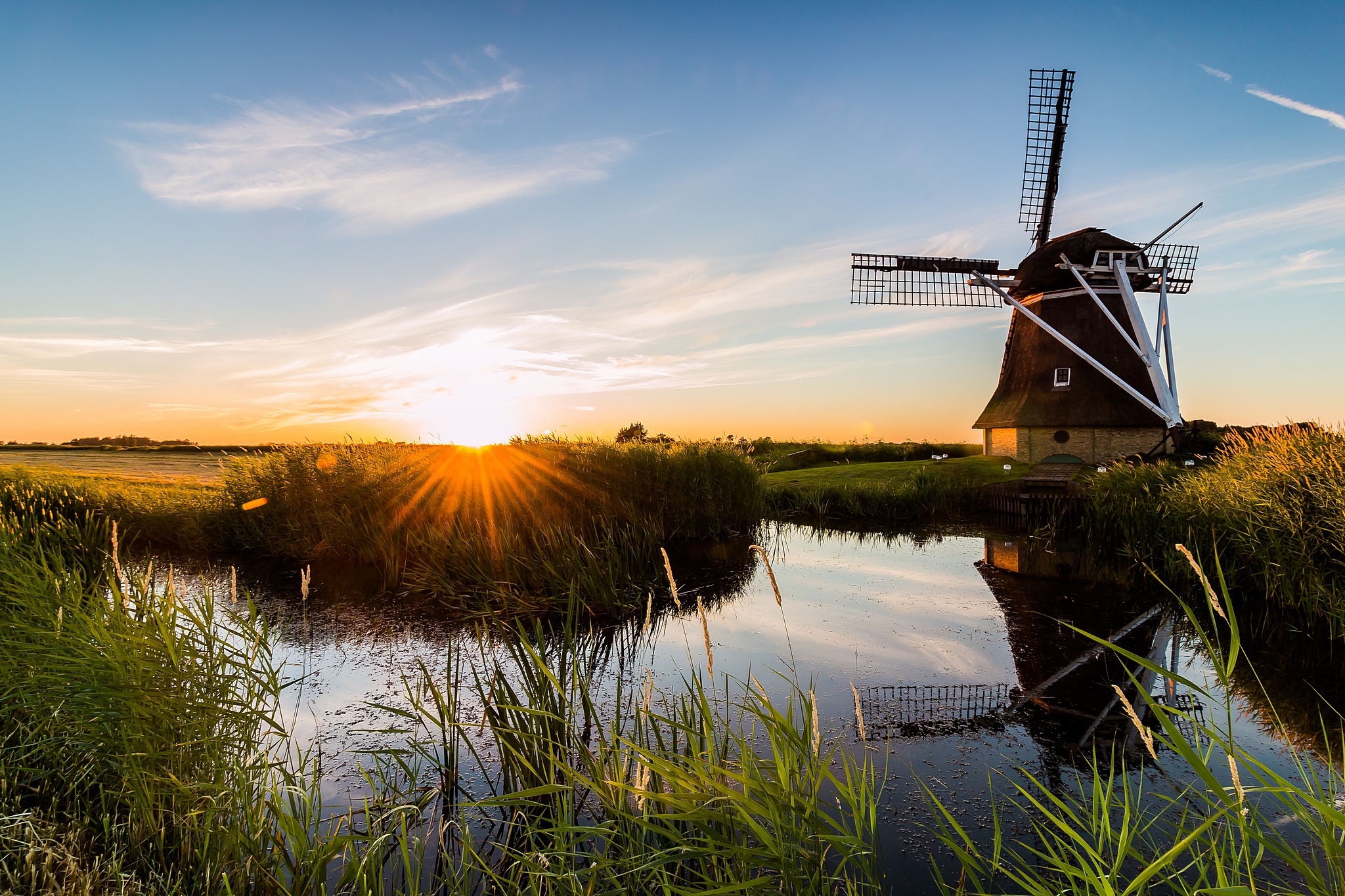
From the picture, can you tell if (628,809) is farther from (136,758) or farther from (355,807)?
(136,758)

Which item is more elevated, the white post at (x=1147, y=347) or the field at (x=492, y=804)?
the white post at (x=1147, y=347)

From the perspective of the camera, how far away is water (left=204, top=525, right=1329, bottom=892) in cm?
491

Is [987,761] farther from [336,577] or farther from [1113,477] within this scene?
[1113,477]

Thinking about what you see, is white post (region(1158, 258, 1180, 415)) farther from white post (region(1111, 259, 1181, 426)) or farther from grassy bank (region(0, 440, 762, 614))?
grassy bank (region(0, 440, 762, 614))

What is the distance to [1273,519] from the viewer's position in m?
8.21

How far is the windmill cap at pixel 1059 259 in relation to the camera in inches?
906

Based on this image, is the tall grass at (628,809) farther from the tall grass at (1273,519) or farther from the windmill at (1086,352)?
the windmill at (1086,352)

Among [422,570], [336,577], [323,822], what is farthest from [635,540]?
[323,822]

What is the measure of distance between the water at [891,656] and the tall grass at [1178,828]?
0.90 feet

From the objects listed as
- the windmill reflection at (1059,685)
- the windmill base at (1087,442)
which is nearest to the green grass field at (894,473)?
the windmill base at (1087,442)

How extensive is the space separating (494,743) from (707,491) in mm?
8990

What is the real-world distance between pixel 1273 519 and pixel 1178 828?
7.89 m

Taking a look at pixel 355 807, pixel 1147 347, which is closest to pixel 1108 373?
pixel 1147 347

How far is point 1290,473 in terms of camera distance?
26.6 ft
